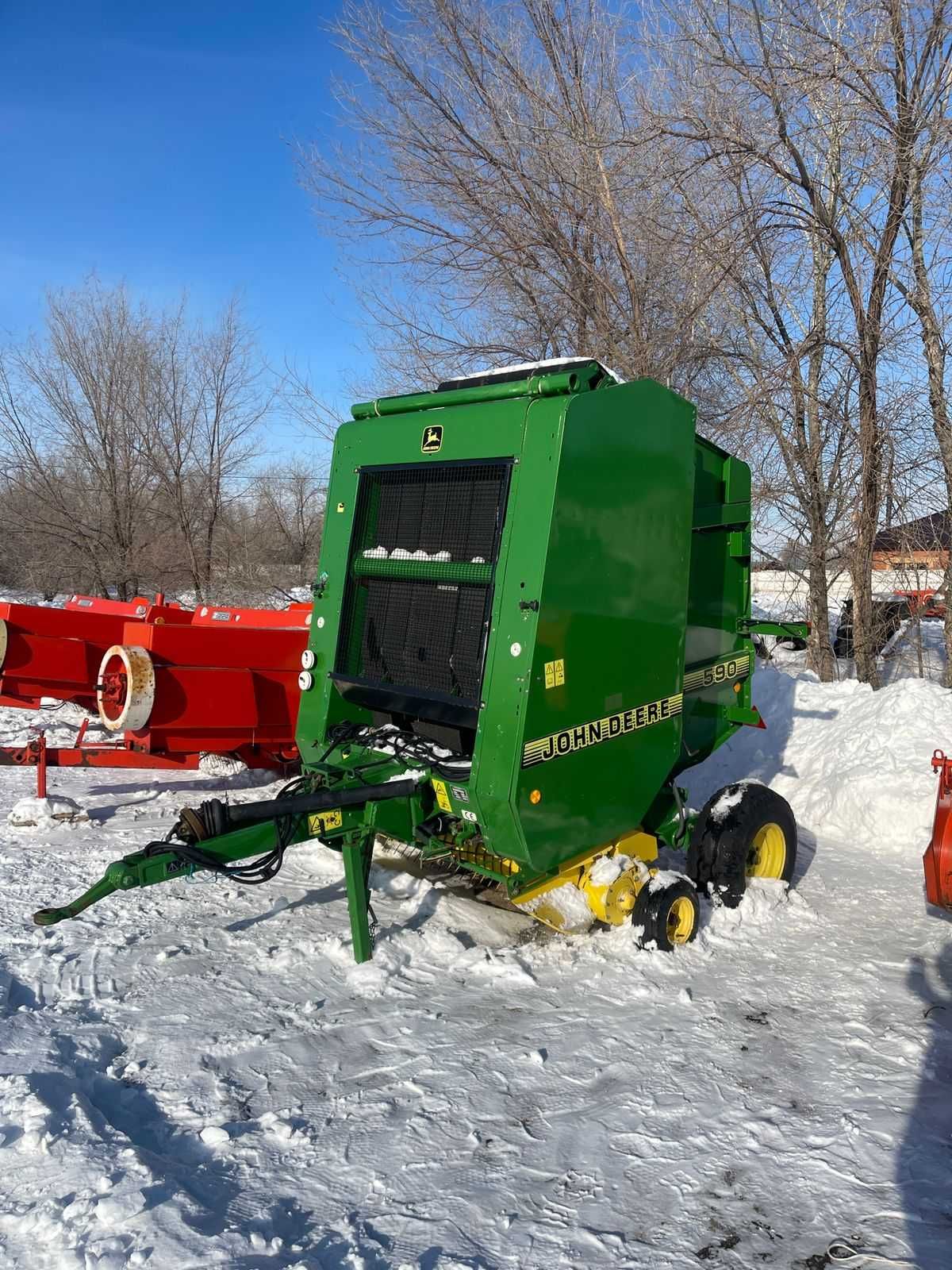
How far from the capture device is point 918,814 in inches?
275

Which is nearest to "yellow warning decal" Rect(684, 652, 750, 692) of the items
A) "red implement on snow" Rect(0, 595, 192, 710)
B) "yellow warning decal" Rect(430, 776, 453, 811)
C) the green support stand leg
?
"yellow warning decal" Rect(430, 776, 453, 811)

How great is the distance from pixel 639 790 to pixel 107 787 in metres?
4.65

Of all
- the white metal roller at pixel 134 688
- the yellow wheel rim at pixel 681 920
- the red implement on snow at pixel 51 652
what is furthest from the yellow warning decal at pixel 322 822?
the red implement on snow at pixel 51 652

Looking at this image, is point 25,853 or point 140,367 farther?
point 140,367

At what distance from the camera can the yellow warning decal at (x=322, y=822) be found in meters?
4.13

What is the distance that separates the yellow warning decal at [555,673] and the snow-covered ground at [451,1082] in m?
1.47

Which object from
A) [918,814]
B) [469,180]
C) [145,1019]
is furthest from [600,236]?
[145,1019]

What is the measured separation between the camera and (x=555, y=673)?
421 cm

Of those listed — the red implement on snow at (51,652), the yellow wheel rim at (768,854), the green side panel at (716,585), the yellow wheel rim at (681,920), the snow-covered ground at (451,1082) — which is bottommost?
the snow-covered ground at (451,1082)

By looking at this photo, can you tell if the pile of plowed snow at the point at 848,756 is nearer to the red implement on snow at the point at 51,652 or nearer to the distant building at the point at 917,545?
the distant building at the point at 917,545

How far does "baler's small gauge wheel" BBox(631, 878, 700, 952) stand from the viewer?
467cm

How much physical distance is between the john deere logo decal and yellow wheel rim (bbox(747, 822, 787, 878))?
3.07 meters

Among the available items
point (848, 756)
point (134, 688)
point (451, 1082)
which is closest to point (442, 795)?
point (451, 1082)

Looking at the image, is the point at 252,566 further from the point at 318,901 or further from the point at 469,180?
the point at 318,901
